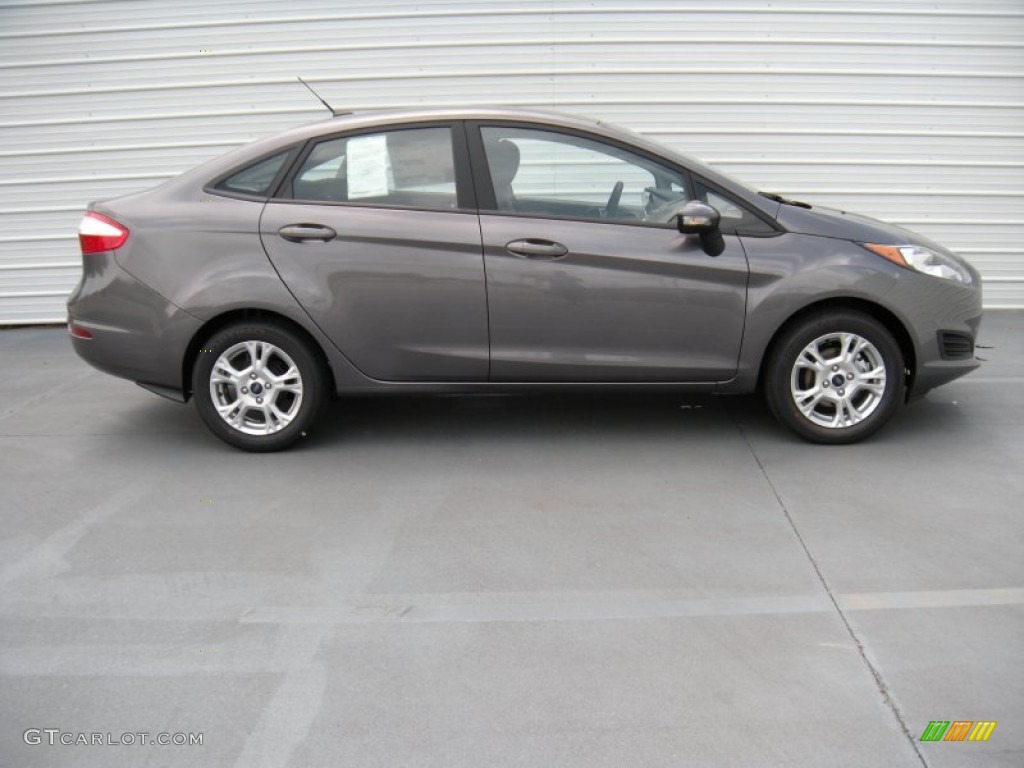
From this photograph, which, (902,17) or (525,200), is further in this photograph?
(902,17)

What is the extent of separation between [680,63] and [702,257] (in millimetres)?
3379

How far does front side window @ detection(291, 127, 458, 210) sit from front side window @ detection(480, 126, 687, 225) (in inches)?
9.7

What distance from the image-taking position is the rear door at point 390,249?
17.0 feet

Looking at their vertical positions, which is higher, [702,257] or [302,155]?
[302,155]

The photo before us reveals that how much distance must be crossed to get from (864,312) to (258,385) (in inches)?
120

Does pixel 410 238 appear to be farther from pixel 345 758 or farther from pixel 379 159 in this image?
pixel 345 758

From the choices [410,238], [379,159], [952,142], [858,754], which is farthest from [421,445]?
[952,142]

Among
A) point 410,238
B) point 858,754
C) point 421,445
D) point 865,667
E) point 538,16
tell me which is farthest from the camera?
point 538,16

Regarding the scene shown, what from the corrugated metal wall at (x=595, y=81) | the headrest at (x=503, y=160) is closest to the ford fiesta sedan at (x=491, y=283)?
the headrest at (x=503, y=160)

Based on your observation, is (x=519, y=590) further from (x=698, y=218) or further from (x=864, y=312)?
(x=864, y=312)

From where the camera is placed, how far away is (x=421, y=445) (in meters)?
5.58
